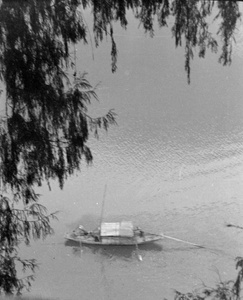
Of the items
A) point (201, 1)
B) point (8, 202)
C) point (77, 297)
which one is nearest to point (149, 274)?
point (77, 297)

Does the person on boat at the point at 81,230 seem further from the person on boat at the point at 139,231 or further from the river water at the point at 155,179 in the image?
the person on boat at the point at 139,231

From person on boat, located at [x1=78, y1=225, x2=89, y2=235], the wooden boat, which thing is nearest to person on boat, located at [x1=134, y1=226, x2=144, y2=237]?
the wooden boat

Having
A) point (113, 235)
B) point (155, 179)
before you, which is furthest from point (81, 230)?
point (155, 179)

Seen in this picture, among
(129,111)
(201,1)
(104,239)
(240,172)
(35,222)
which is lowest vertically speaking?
(104,239)

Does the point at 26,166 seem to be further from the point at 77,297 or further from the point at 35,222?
the point at 77,297

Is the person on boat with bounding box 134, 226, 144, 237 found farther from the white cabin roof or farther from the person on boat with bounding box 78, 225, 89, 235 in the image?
the person on boat with bounding box 78, 225, 89, 235

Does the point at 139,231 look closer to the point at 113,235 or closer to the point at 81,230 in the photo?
the point at 113,235

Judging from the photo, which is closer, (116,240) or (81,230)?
(81,230)
